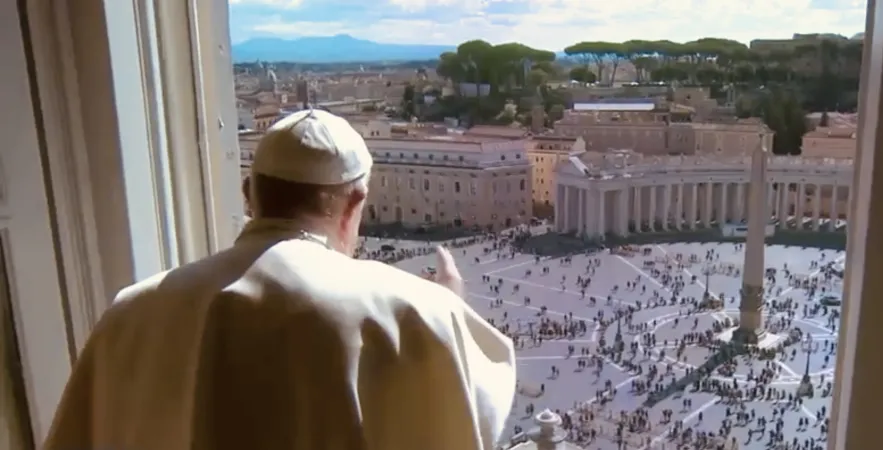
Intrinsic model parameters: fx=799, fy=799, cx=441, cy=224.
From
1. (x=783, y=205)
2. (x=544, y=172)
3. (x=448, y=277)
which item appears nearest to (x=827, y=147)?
(x=783, y=205)

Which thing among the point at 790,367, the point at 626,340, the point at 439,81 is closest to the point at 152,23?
the point at 439,81

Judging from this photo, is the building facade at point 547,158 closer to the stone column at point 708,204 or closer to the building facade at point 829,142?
the stone column at point 708,204

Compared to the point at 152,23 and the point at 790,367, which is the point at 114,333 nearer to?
the point at 152,23

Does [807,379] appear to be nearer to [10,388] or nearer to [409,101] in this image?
[409,101]

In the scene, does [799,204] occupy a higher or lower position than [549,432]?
higher

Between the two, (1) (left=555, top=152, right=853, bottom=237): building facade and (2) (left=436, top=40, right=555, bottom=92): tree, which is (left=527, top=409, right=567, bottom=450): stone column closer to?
(1) (left=555, top=152, right=853, bottom=237): building facade

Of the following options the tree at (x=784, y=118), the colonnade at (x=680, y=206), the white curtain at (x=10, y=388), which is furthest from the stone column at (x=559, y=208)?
the white curtain at (x=10, y=388)
